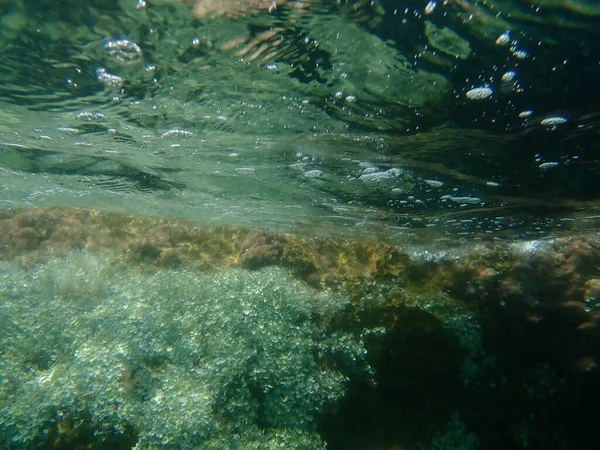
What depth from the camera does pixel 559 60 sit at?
18.3 ft

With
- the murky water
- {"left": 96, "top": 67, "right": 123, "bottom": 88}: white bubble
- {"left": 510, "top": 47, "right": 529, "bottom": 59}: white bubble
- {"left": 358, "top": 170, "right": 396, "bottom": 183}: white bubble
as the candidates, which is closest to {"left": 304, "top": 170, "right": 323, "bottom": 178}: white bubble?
the murky water

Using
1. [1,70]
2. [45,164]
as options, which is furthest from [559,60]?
[45,164]

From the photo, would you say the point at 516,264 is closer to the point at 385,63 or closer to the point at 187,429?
the point at 385,63

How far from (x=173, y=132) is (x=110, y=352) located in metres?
6.46

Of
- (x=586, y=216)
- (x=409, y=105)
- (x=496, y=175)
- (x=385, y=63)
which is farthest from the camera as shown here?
(x=586, y=216)

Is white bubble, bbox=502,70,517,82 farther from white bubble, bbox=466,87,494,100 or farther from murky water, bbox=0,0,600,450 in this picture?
white bubble, bbox=466,87,494,100

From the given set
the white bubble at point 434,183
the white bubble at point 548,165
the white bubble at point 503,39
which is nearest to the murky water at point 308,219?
the white bubble at point 503,39

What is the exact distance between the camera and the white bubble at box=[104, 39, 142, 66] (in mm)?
6213

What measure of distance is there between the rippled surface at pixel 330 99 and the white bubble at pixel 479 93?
0.16 ft

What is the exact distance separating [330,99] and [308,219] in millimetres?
10162

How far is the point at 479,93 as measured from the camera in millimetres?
6512

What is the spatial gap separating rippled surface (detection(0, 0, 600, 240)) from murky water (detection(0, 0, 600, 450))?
53 mm

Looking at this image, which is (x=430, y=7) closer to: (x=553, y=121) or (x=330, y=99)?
(x=330, y=99)

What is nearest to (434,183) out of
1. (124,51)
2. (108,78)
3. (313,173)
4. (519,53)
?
(313,173)
